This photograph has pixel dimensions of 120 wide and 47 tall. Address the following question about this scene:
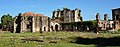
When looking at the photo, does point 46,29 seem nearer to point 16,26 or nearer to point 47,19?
point 47,19

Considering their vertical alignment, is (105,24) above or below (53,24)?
below

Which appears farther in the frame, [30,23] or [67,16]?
[67,16]

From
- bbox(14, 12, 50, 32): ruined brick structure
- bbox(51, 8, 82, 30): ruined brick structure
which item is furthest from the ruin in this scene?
bbox(51, 8, 82, 30): ruined brick structure

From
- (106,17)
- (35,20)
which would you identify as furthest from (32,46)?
(106,17)

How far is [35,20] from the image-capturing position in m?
66.9

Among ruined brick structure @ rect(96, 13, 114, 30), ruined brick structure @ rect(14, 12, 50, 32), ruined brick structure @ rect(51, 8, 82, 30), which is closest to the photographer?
ruined brick structure @ rect(14, 12, 50, 32)

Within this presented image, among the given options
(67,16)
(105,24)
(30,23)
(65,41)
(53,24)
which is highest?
(67,16)

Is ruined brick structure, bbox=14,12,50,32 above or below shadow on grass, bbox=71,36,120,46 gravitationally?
above

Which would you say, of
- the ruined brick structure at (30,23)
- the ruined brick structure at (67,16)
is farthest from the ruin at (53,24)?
the ruined brick structure at (67,16)

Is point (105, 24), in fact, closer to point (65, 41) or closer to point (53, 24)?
point (53, 24)

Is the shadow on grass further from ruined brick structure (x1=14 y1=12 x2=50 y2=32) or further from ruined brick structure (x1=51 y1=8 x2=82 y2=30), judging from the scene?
ruined brick structure (x1=51 y1=8 x2=82 y2=30)

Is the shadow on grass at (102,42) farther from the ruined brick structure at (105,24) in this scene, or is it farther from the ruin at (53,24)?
the ruined brick structure at (105,24)

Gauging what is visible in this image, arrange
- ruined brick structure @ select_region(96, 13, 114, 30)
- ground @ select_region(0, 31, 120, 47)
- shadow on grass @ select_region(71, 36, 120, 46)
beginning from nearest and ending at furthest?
ground @ select_region(0, 31, 120, 47), shadow on grass @ select_region(71, 36, 120, 46), ruined brick structure @ select_region(96, 13, 114, 30)

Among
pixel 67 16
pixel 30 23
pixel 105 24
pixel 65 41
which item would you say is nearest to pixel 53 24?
pixel 67 16
